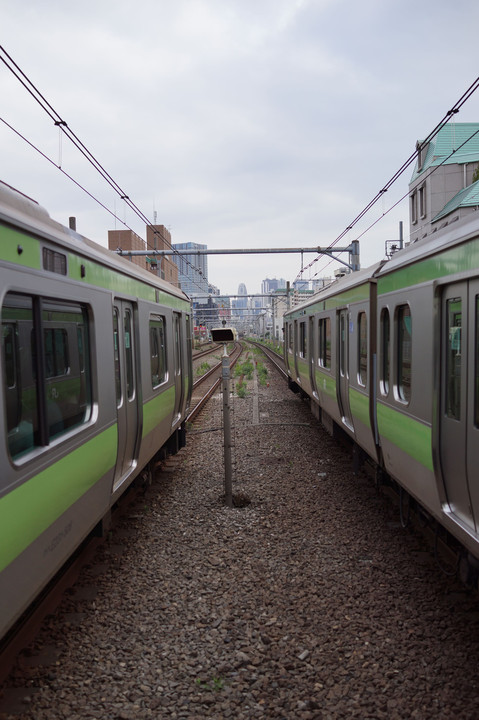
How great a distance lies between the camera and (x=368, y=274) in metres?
6.66

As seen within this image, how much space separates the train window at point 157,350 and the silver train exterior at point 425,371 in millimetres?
2490

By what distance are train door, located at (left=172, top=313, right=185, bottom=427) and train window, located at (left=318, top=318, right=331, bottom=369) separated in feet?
8.04

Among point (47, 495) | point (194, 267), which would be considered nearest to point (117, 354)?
point (47, 495)

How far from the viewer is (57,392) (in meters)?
3.73

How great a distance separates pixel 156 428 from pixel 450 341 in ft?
13.5

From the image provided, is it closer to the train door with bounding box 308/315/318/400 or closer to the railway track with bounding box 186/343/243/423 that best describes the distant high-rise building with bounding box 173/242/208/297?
the railway track with bounding box 186/343/243/423

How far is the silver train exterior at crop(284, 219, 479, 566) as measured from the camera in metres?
3.62

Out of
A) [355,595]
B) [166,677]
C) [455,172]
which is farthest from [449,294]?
[455,172]

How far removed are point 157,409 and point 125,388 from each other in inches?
66.0

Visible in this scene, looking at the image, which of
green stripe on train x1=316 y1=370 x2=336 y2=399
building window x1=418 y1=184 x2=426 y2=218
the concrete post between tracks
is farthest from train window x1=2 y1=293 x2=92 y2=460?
building window x1=418 y1=184 x2=426 y2=218

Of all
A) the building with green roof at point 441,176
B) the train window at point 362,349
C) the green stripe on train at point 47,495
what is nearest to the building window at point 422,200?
the building with green roof at point 441,176

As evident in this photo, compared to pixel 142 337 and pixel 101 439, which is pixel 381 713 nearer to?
pixel 101 439

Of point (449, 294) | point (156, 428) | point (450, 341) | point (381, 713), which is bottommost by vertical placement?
point (381, 713)

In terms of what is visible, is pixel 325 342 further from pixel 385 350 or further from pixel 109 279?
pixel 109 279
